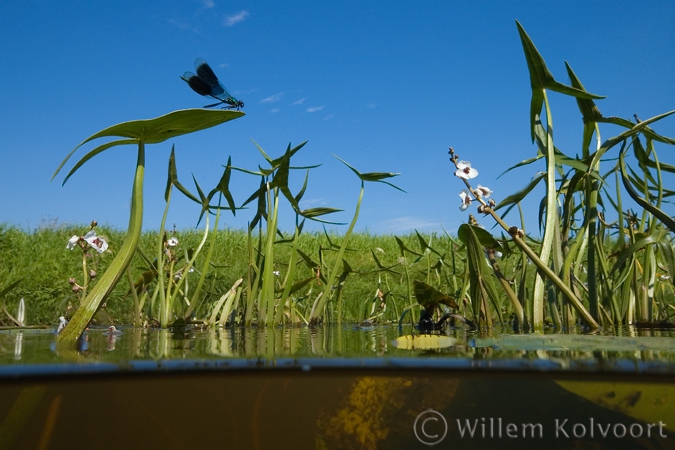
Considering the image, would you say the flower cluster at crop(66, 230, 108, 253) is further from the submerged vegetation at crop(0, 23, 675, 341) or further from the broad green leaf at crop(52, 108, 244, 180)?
the broad green leaf at crop(52, 108, 244, 180)

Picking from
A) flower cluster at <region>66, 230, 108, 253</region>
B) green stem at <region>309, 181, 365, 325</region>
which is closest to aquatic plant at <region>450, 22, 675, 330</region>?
green stem at <region>309, 181, 365, 325</region>

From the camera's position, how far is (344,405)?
751 millimetres

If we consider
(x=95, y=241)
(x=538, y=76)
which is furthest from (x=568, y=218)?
(x=95, y=241)

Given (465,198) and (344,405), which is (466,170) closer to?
(465,198)

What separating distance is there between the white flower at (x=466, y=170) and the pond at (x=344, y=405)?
1126 mm

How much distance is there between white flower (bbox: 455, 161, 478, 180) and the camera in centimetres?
187

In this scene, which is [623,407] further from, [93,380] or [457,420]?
[93,380]

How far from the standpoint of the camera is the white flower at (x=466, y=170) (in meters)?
1.87

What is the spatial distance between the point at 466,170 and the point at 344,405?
1.29 meters

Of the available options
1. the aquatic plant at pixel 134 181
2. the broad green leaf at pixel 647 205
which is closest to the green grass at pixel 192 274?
the broad green leaf at pixel 647 205

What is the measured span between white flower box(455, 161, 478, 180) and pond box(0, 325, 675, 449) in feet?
3.69

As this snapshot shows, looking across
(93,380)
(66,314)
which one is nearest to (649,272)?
(93,380)

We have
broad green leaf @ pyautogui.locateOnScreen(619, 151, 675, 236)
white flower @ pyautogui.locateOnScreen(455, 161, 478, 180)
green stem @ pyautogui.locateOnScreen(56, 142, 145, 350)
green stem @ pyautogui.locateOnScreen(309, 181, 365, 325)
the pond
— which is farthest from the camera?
green stem @ pyautogui.locateOnScreen(309, 181, 365, 325)

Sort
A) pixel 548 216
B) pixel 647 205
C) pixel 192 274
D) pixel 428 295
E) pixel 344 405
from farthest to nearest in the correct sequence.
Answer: pixel 192 274 → pixel 428 295 → pixel 548 216 → pixel 647 205 → pixel 344 405
